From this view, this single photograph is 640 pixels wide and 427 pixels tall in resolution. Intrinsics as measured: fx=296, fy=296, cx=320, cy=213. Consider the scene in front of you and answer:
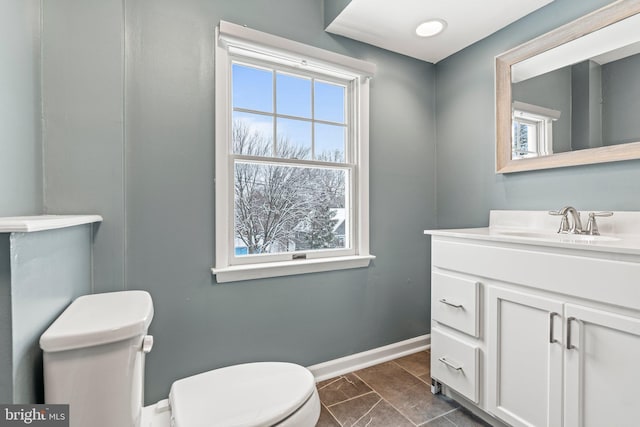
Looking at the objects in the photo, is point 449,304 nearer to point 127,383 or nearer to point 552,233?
point 552,233

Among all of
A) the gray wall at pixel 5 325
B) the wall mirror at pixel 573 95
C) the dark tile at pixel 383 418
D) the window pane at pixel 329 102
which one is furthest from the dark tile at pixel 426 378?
the gray wall at pixel 5 325

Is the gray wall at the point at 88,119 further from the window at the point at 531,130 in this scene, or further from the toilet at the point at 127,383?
the window at the point at 531,130

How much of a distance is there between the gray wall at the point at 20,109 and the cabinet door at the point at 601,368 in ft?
6.44

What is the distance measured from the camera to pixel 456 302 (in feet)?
4.93

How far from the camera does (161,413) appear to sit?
4.68 ft

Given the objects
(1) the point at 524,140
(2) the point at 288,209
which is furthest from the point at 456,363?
(1) the point at 524,140

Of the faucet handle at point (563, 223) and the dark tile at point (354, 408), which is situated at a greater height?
the faucet handle at point (563, 223)

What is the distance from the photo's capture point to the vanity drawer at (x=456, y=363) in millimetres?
1414

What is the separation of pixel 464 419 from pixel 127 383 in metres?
1.52

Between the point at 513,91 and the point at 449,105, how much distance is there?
1.55 ft

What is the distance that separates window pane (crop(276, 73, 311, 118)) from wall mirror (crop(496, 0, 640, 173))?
1.22m

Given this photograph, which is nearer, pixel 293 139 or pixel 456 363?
pixel 456 363

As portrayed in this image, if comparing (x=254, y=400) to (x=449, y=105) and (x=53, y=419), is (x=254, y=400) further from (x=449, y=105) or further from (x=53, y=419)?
(x=449, y=105)

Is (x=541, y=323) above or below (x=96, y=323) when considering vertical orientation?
below
